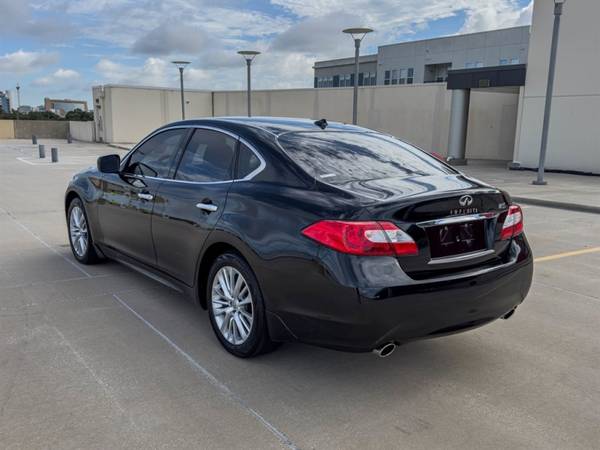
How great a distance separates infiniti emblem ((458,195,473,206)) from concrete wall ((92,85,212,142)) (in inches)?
1518

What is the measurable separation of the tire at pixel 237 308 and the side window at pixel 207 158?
67cm

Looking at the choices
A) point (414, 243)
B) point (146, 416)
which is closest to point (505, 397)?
point (414, 243)

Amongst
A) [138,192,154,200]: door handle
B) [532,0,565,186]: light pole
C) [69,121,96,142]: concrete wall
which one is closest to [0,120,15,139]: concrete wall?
[69,121,96,142]: concrete wall

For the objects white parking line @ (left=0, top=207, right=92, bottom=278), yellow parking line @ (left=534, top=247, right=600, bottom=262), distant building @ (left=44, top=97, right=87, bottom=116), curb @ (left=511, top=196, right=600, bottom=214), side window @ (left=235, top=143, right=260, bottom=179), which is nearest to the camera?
side window @ (left=235, top=143, right=260, bottom=179)

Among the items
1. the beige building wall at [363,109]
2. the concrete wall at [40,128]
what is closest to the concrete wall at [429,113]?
the beige building wall at [363,109]

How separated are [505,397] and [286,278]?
151 centimetres

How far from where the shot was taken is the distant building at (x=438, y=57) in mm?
50750

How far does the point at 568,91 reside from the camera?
19734 millimetres

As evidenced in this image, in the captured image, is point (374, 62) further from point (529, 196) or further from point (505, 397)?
point (505, 397)

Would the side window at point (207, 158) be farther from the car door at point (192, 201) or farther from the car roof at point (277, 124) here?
the car roof at point (277, 124)

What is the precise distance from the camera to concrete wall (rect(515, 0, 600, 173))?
19047 mm

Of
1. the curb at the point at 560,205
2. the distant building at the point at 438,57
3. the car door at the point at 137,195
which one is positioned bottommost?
the curb at the point at 560,205

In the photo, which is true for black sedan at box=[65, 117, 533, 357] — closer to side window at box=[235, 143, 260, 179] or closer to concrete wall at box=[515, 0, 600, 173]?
side window at box=[235, 143, 260, 179]

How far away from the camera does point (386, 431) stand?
9.51ft
